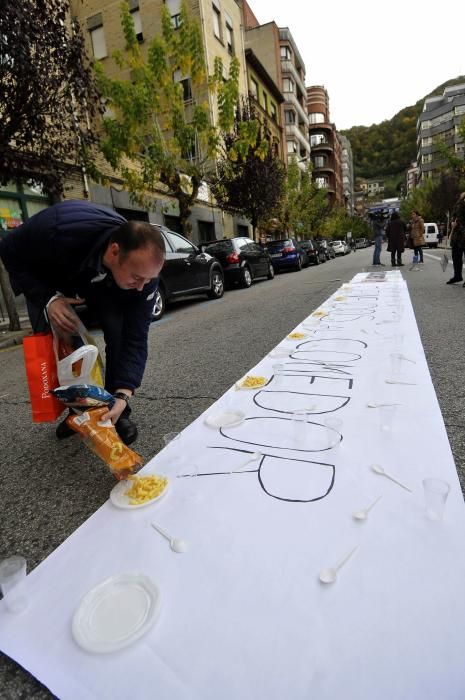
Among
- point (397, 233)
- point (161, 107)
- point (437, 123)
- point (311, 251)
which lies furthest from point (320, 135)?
point (161, 107)

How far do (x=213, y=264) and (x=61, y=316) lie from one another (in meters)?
7.65

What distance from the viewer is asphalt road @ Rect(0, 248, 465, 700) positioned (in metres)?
1.55

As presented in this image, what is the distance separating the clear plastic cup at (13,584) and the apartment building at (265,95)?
26.1 meters

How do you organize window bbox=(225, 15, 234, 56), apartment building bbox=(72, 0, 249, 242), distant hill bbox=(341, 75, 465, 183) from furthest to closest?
distant hill bbox=(341, 75, 465, 183) < window bbox=(225, 15, 234, 56) < apartment building bbox=(72, 0, 249, 242)

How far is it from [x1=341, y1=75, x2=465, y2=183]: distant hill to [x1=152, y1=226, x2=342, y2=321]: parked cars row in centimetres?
12093

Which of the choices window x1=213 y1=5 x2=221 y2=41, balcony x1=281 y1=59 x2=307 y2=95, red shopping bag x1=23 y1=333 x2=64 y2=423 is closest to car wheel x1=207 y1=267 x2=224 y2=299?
red shopping bag x1=23 y1=333 x2=64 y2=423

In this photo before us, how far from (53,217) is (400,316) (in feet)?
12.0

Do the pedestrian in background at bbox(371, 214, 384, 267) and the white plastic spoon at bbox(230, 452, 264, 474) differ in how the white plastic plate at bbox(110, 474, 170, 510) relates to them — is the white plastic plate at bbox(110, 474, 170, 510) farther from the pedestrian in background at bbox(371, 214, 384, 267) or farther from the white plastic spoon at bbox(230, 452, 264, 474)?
the pedestrian in background at bbox(371, 214, 384, 267)

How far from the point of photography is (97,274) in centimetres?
205

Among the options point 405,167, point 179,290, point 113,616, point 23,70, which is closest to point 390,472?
point 113,616

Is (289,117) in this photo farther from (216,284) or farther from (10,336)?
(10,336)

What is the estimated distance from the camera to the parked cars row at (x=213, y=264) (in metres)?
7.44

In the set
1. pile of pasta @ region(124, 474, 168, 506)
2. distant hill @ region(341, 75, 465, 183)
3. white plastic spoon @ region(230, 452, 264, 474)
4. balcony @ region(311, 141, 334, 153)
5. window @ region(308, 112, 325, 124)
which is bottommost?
white plastic spoon @ region(230, 452, 264, 474)

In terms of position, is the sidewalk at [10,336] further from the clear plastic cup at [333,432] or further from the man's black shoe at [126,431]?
the clear plastic cup at [333,432]
